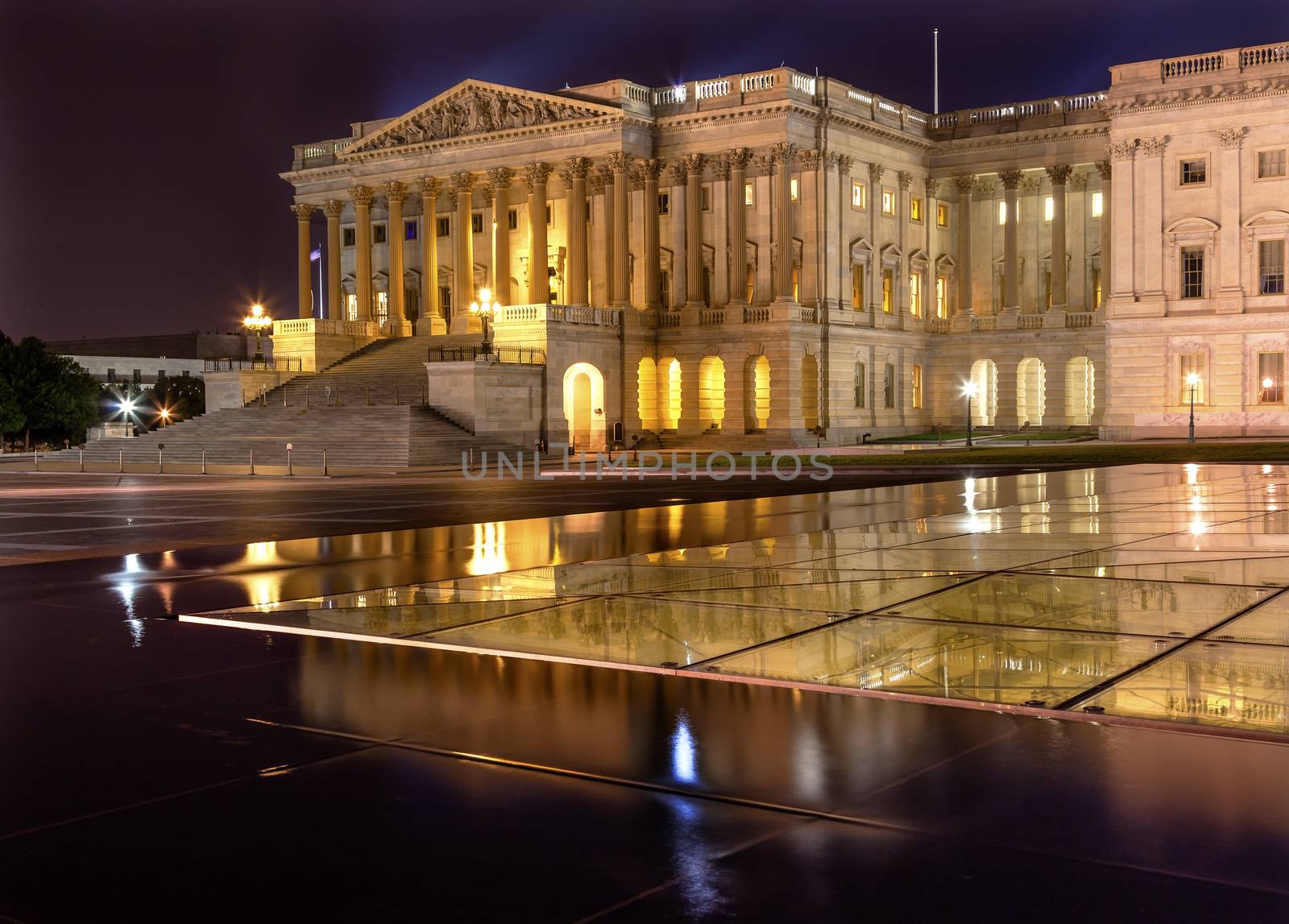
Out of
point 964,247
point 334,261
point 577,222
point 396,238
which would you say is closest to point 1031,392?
point 964,247

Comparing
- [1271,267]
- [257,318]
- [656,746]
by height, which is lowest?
[656,746]

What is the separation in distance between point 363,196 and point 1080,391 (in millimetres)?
46716

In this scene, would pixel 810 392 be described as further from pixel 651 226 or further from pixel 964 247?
pixel 964 247

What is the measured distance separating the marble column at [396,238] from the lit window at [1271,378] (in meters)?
49.4

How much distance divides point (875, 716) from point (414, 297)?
298ft

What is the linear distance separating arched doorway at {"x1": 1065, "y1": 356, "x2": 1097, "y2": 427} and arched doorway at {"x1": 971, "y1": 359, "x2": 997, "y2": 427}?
5033mm

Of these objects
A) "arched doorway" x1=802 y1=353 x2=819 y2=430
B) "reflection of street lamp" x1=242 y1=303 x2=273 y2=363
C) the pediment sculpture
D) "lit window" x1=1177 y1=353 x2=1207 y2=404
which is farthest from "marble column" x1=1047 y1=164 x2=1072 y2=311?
"reflection of street lamp" x1=242 y1=303 x2=273 y2=363

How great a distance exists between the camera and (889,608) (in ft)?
45.6

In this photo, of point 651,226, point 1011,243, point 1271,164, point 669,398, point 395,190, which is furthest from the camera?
point 395,190

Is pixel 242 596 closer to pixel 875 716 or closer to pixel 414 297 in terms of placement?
pixel 875 716

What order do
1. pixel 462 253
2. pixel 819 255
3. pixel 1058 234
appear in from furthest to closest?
pixel 462 253 → pixel 1058 234 → pixel 819 255

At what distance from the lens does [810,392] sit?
267ft

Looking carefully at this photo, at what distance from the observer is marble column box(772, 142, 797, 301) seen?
255 ft

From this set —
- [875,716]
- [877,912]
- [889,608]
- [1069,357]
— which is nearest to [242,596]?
[889,608]
